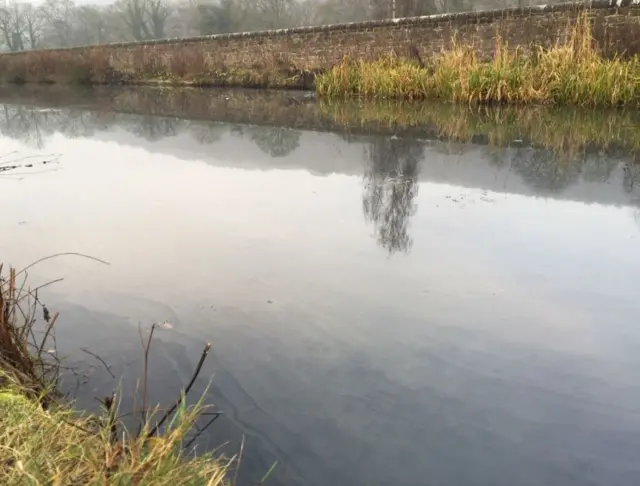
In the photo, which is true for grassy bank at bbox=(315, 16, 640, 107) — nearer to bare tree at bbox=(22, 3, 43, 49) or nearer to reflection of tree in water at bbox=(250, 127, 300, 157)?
reflection of tree in water at bbox=(250, 127, 300, 157)

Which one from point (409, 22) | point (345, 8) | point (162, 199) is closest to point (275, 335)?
point (162, 199)

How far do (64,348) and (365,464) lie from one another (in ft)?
4.84

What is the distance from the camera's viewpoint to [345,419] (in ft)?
6.58

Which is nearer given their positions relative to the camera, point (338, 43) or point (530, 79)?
point (530, 79)

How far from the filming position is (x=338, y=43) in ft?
47.8

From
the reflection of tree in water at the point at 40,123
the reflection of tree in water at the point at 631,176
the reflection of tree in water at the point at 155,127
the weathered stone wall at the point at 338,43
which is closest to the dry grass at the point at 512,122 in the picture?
the reflection of tree in water at the point at 631,176

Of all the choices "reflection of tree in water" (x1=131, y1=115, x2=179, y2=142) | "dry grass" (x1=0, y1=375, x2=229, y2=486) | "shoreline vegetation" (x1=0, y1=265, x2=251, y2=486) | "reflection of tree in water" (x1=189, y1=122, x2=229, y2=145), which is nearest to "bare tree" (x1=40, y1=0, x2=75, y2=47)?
"reflection of tree in water" (x1=131, y1=115, x2=179, y2=142)

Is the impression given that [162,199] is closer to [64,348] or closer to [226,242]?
[226,242]

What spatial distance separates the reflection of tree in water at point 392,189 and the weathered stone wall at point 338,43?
525 centimetres

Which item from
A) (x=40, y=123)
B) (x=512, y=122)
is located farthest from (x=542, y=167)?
(x=40, y=123)

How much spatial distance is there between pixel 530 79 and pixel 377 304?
7588 mm

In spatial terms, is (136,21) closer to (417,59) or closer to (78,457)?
(417,59)

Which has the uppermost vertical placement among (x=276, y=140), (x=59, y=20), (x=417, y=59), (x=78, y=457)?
(x=59, y=20)

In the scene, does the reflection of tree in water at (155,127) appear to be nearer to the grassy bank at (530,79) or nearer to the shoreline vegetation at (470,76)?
the shoreline vegetation at (470,76)
